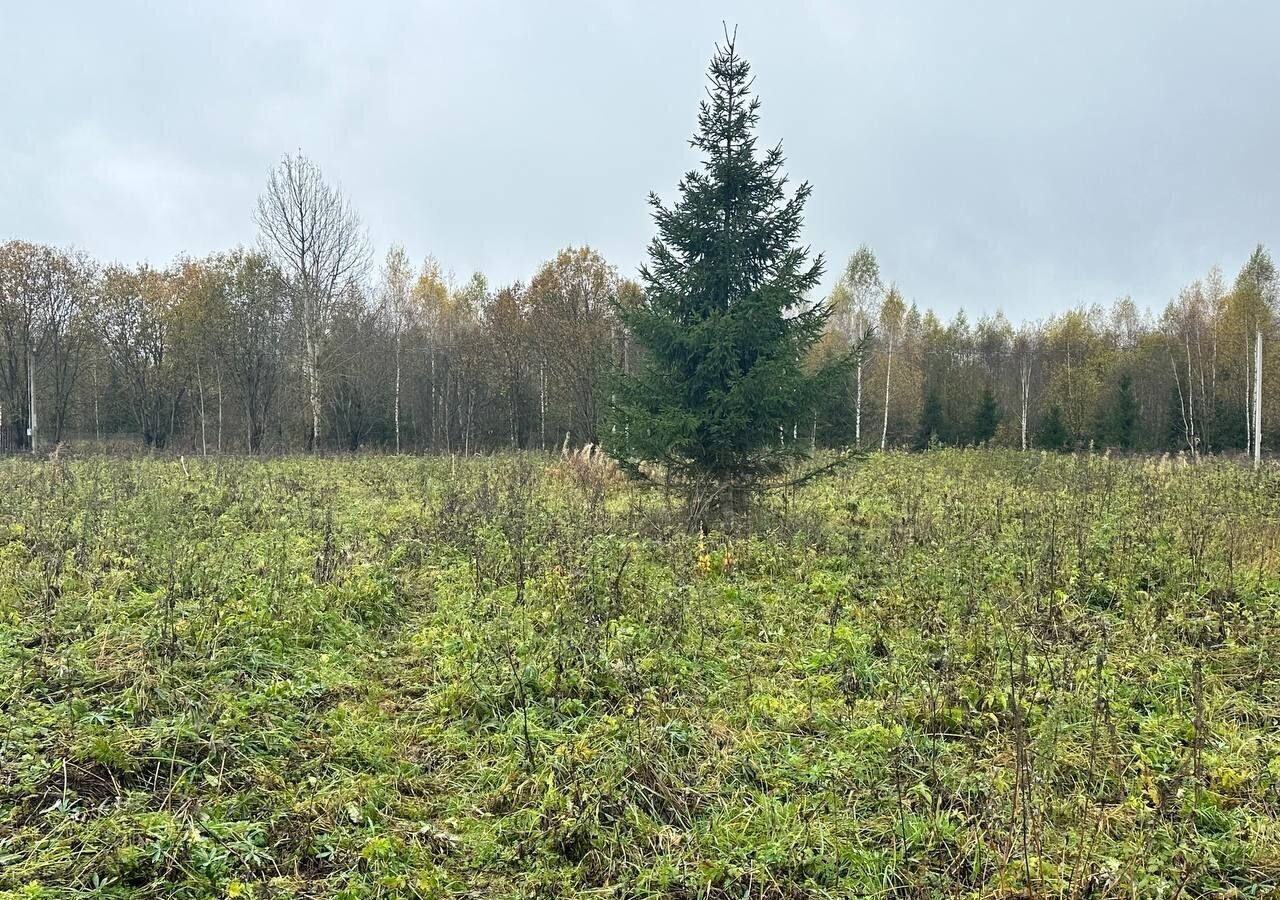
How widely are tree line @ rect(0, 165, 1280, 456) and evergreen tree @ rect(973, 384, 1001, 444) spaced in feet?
0.30

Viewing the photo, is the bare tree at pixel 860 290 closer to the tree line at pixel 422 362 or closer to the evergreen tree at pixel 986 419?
the tree line at pixel 422 362

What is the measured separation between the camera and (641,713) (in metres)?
3.86

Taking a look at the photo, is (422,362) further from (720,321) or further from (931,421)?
(720,321)

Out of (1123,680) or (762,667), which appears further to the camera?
(762,667)

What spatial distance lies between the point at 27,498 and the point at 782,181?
10.4 m

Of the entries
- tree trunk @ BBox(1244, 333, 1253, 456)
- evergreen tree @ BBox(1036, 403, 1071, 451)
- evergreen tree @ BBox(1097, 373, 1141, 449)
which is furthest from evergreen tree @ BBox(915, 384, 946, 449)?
tree trunk @ BBox(1244, 333, 1253, 456)

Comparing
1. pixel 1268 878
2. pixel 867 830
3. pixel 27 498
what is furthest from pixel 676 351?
pixel 27 498

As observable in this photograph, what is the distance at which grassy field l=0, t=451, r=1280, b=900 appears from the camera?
8.95 ft

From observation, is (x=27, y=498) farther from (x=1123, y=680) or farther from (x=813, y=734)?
(x=1123, y=680)

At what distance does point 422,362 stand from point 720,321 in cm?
2971

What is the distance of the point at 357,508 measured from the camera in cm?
955

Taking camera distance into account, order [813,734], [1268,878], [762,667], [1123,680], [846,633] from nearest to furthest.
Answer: [1268,878] → [813,734] → [1123,680] → [762,667] → [846,633]

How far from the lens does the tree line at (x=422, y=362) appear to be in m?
26.9

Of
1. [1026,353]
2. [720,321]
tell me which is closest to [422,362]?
[720,321]
